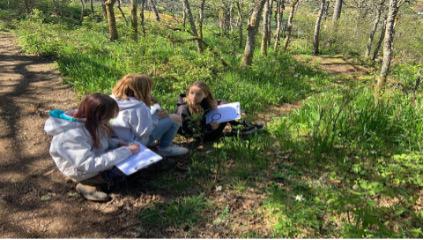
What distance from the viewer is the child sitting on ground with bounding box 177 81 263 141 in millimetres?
5027

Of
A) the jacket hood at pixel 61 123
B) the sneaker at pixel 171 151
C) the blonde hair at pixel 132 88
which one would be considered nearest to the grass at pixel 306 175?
the sneaker at pixel 171 151

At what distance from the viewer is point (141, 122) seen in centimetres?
434

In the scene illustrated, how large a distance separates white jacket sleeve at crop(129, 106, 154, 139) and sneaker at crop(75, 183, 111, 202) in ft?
2.27

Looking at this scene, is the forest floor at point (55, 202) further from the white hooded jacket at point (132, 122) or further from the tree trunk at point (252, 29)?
the tree trunk at point (252, 29)

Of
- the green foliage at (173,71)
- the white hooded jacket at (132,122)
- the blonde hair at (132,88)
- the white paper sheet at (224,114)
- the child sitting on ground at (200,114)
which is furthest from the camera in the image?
the green foliage at (173,71)

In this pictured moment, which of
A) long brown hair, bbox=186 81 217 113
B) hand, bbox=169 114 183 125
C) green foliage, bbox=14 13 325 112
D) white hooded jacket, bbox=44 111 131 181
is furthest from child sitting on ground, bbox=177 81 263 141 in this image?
green foliage, bbox=14 13 325 112

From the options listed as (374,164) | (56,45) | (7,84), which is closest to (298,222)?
(374,164)

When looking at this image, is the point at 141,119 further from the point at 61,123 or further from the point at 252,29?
the point at 252,29

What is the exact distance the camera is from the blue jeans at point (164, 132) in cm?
470

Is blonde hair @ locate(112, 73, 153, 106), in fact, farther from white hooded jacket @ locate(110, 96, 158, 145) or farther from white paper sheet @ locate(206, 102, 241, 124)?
white paper sheet @ locate(206, 102, 241, 124)

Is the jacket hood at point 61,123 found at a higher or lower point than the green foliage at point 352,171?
higher

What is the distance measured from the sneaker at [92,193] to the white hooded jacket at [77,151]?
0.18 metres

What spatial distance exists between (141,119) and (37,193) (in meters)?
1.26

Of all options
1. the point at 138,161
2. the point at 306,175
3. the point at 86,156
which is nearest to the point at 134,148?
the point at 138,161
